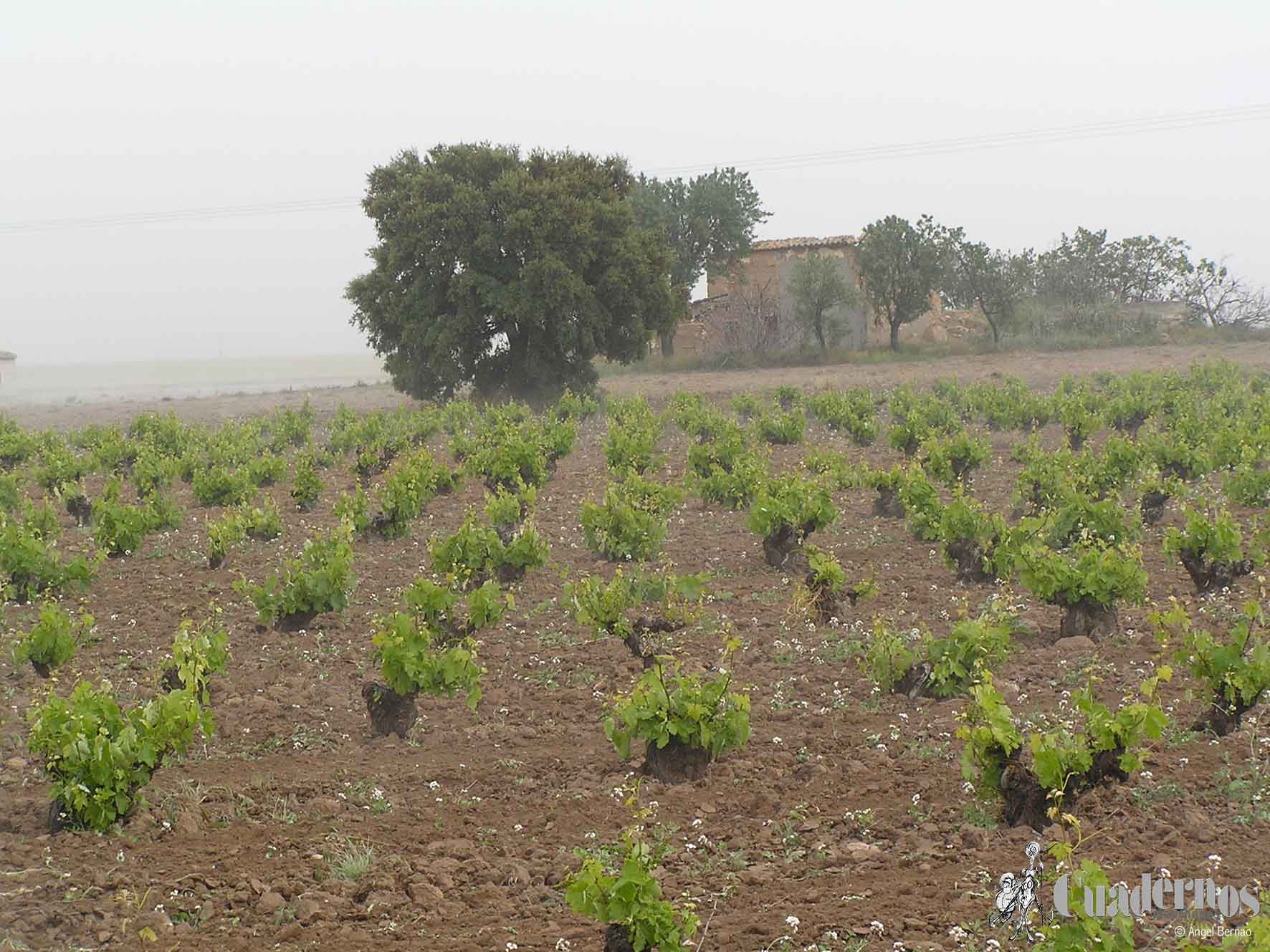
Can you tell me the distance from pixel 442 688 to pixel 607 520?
468 centimetres

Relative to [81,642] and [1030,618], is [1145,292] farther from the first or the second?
[81,642]

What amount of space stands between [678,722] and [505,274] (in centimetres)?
2490

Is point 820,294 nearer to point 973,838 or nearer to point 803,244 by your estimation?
point 803,244

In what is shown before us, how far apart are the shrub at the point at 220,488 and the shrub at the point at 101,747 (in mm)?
9679

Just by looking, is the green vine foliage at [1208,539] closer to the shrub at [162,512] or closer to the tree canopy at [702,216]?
the shrub at [162,512]

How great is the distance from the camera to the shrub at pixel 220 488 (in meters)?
16.3

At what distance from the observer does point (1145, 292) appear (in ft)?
161

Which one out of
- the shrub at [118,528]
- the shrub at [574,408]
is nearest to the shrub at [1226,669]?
the shrub at [118,528]

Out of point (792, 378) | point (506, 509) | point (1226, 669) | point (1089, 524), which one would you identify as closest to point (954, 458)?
point (1089, 524)

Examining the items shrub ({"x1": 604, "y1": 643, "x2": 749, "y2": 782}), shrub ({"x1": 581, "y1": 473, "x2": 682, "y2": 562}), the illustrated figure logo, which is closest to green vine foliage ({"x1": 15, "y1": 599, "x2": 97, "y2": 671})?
shrub ({"x1": 604, "y1": 643, "x2": 749, "y2": 782})

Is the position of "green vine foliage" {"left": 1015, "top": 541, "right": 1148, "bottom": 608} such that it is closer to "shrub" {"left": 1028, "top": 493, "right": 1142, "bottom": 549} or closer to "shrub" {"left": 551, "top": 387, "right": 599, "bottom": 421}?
"shrub" {"left": 1028, "top": 493, "right": 1142, "bottom": 549}

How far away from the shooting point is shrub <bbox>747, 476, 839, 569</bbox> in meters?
12.1

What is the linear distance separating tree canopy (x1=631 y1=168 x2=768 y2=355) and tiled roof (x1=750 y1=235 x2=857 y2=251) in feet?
7.54

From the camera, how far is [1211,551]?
32.9ft
